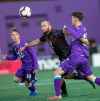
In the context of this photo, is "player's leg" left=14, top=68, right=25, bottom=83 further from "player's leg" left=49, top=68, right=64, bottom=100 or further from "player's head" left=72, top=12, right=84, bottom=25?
"player's head" left=72, top=12, right=84, bottom=25

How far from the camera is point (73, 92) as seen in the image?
52.9 ft

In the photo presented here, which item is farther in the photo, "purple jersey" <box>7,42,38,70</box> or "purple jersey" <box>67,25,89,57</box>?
"purple jersey" <box>7,42,38,70</box>

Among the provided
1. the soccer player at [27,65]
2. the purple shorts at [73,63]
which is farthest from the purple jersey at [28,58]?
the purple shorts at [73,63]

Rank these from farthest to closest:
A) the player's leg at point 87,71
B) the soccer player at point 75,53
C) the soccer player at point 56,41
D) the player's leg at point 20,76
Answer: the player's leg at point 20,76 → the soccer player at point 56,41 → the player's leg at point 87,71 → the soccer player at point 75,53

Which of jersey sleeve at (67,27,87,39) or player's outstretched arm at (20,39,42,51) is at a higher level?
jersey sleeve at (67,27,87,39)

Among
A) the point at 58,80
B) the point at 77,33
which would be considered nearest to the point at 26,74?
the point at 58,80

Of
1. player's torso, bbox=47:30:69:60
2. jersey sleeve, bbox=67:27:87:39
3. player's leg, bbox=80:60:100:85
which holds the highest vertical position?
jersey sleeve, bbox=67:27:87:39

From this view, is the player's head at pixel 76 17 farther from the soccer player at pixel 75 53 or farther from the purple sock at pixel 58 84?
the purple sock at pixel 58 84

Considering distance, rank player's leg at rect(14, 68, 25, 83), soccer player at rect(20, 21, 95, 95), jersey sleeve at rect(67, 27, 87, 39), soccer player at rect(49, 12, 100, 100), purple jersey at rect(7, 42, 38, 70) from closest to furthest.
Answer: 1. jersey sleeve at rect(67, 27, 87, 39)
2. soccer player at rect(49, 12, 100, 100)
3. soccer player at rect(20, 21, 95, 95)
4. purple jersey at rect(7, 42, 38, 70)
5. player's leg at rect(14, 68, 25, 83)

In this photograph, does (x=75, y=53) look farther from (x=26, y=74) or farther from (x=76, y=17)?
(x=26, y=74)

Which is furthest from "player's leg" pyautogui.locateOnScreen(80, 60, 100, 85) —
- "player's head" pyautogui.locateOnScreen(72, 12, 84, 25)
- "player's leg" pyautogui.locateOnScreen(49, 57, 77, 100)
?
"player's head" pyautogui.locateOnScreen(72, 12, 84, 25)

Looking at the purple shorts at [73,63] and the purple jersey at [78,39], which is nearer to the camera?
the purple jersey at [78,39]

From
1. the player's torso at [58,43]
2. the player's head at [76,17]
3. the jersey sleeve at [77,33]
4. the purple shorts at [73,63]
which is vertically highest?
the player's head at [76,17]

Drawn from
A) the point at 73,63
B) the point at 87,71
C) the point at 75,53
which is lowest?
the point at 87,71
